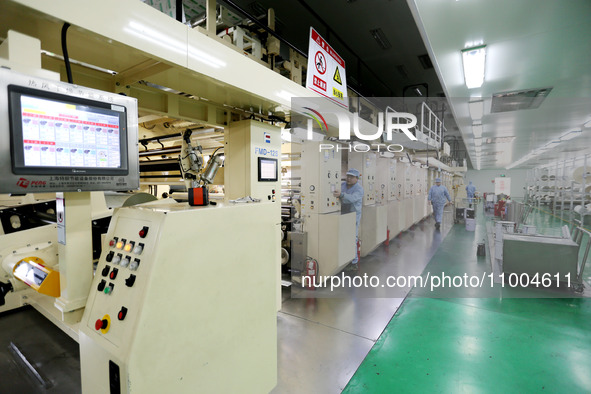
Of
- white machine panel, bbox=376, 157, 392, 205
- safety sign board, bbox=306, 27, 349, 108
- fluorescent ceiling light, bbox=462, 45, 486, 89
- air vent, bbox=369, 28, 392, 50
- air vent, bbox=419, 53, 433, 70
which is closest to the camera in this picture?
safety sign board, bbox=306, 27, 349, 108

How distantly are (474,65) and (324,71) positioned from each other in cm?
218

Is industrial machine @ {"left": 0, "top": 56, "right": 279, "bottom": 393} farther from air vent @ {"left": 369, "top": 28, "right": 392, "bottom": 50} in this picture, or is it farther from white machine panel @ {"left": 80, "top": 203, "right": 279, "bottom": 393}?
air vent @ {"left": 369, "top": 28, "right": 392, "bottom": 50}

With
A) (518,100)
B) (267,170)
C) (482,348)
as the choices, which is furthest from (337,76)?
(518,100)

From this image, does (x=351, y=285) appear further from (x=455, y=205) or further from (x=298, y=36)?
(x=455, y=205)

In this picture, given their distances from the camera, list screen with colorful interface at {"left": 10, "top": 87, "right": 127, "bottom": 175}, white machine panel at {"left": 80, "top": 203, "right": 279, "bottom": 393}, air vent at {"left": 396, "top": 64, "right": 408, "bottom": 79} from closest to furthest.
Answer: screen with colorful interface at {"left": 10, "top": 87, "right": 127, "bottom": 175} → white machine panel at {"left": 80, "top": 203, "right": 279, "bottom": 393} → air vent at {"left": 396, "top": 64, "right": 408, "bottom": 79}

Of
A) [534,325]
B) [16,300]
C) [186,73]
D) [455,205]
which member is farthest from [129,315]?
[455,205]

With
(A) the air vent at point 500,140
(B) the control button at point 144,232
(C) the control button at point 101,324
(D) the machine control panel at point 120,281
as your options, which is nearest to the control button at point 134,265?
(D) the machine control panel at point 120,281

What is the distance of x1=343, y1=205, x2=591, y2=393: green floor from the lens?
228cm

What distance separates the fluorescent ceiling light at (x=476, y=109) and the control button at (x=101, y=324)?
19.7ft

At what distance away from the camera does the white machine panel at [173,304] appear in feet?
3.80

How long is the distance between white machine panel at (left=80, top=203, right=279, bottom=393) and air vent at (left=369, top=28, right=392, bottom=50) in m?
4.55

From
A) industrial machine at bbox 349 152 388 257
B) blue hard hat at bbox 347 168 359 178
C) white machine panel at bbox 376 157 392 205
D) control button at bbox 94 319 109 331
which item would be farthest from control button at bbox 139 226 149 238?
white machine panel at bbox 376 157 392 205

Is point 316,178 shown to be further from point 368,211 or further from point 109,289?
point 109,289

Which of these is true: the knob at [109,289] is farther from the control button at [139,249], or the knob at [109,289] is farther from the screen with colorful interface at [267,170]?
the screen with colorful interface at [267,170]
